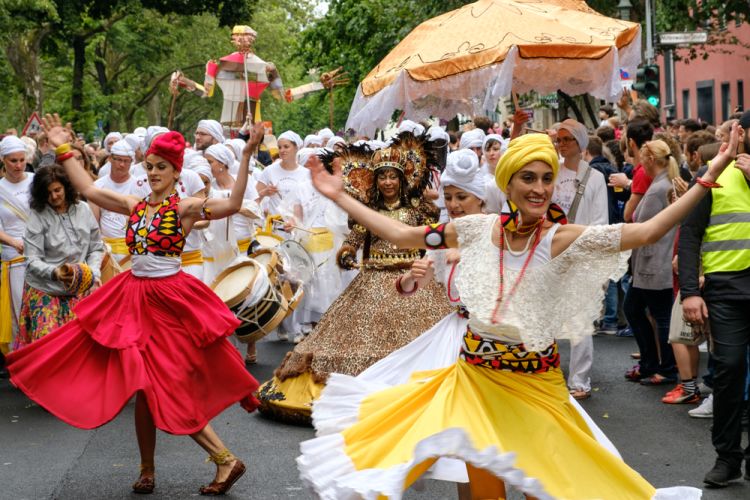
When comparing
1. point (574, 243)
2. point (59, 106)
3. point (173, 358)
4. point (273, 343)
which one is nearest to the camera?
point (574, 243)

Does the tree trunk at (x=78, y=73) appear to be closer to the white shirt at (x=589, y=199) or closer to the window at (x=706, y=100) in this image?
the window at (x=706, y=100)

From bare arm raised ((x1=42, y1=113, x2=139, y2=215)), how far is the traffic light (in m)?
13.6

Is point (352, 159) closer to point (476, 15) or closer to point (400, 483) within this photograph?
point (476, 15)

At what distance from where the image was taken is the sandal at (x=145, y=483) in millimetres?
7328

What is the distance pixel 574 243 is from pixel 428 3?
1010 inches

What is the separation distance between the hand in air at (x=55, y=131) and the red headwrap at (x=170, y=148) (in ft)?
1.88

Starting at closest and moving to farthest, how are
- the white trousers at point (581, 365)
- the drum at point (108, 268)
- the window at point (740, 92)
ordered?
1. the white trousers at point (581, 365)
2. the drum at point (108, 268)
3. the window at point (740, 92)

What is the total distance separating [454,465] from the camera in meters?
5.45

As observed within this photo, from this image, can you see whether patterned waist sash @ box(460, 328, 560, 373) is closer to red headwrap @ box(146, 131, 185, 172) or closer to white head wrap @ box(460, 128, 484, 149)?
red headwrap @ box(146, 131, 185, 172)

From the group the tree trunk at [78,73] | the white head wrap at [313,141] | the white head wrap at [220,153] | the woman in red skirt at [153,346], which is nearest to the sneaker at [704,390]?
the woman in red skirt at [153,346]

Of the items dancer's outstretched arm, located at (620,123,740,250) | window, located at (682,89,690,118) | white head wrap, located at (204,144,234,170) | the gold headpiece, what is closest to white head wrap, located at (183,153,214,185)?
white head wrap, located at (204,144,234,170)

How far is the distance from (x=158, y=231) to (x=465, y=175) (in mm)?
1794

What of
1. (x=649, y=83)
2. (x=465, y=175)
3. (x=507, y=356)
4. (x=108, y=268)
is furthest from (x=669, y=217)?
(x=649, y=83)

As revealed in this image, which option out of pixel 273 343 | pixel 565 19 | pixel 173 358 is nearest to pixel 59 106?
pixel 273 343
